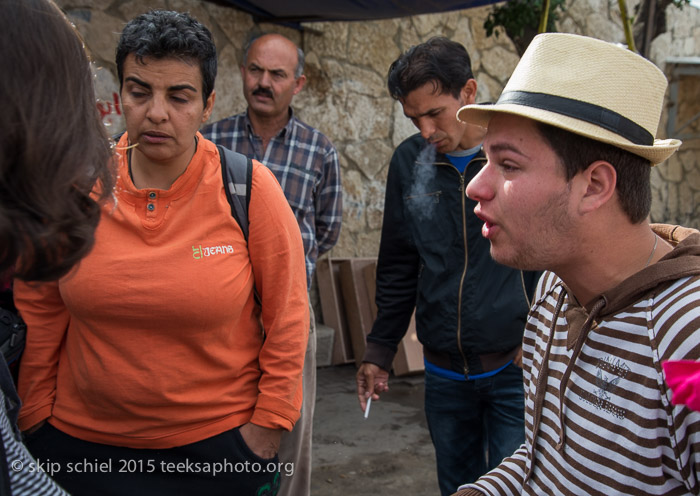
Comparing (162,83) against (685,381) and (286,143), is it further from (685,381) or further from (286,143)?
(685,381)

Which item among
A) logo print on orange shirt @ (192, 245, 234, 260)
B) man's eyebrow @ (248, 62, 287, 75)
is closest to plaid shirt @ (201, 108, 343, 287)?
man's eyebrow @ (248, 62, 287, 75)

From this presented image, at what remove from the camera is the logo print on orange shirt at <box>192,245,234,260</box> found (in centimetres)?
190

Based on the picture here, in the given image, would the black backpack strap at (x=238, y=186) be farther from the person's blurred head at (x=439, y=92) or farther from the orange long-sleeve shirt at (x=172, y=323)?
the person's blurred head at (x=439, y=92)

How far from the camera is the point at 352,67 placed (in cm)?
590

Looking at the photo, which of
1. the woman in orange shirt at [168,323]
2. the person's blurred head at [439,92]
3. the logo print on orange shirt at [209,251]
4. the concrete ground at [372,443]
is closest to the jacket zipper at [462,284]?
the person's blurred head at [439,92]

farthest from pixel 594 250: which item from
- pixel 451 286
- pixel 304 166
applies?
pixel 304 166

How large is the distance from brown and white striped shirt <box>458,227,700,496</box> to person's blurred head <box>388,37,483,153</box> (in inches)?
45.3

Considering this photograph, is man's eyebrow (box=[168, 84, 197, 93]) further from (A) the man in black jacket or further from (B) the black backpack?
(A) the man in black jacket

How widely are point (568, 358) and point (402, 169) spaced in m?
1.43

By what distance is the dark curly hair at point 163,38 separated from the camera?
2.05 m

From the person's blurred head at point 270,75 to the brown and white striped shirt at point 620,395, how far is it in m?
2.30

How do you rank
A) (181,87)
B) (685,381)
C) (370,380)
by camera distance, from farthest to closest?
(370,380), (181,87), (685,381)

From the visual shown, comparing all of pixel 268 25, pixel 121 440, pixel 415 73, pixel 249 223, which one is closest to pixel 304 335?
pixel 249 223

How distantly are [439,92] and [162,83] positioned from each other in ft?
3.47
